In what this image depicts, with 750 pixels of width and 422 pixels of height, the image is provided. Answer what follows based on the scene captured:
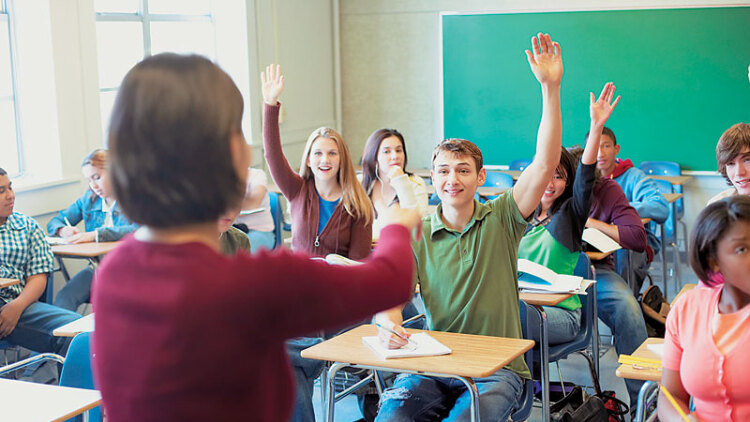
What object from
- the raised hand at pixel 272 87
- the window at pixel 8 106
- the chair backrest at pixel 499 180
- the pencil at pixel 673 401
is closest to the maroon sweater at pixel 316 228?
the raised hand at pixel 272 87

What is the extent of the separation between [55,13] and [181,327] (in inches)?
193

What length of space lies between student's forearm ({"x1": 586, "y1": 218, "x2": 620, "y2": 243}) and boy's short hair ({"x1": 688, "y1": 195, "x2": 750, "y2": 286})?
2.07 meters

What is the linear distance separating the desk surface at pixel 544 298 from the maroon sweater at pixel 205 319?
2.36 m

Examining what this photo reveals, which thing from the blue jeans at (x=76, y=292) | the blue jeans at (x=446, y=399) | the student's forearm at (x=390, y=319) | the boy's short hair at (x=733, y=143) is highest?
the boy's short hair at (x=733, y=143)

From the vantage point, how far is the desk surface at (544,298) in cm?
314

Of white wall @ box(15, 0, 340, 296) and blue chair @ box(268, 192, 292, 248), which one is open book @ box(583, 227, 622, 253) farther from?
white wall @ box(15, 0, 340, 296)

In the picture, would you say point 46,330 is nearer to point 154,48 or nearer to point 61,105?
point 61,105

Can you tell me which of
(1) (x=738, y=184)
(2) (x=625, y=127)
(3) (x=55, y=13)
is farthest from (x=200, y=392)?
(2) (x=625, y=127)

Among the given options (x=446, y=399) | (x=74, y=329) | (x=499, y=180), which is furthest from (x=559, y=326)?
(x=499, y=180)

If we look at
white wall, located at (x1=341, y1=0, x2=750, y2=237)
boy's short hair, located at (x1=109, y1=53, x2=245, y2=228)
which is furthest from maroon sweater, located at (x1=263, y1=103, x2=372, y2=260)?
white wall, located at (x1=341, y1=0, x2=750, y2=237)

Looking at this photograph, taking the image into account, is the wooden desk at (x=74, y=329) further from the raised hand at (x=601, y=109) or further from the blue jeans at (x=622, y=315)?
the blue jeans at (x=622, y=315)

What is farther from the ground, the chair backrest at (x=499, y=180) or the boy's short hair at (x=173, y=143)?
the boy's short hair at (x=173, y=143)

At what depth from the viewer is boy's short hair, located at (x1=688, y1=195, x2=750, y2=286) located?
74.9 inches

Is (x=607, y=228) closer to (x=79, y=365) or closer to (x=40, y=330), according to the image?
(x=79, y=365)
